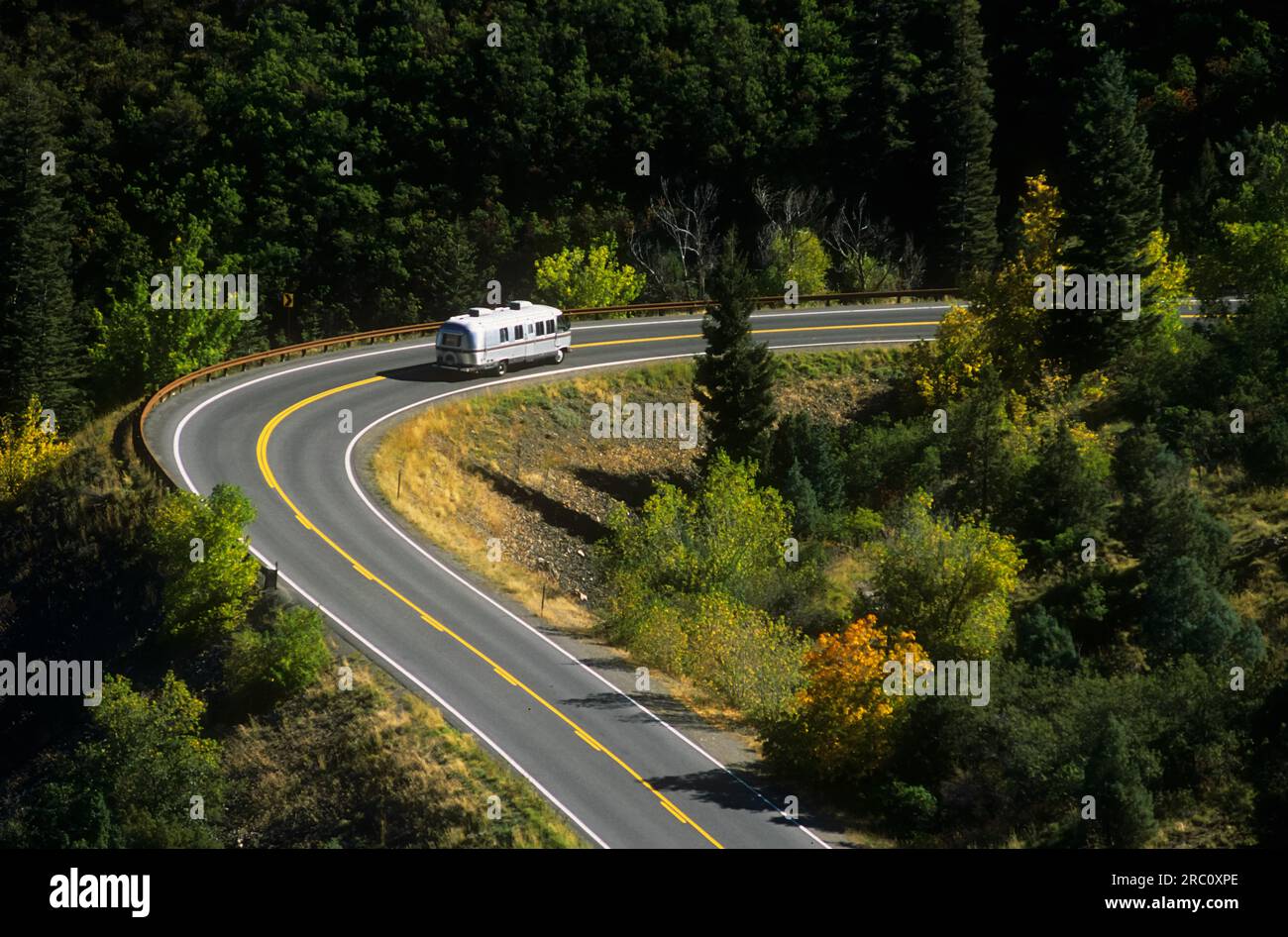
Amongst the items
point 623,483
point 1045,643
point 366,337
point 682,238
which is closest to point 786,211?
point 682,238

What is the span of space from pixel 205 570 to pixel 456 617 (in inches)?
300

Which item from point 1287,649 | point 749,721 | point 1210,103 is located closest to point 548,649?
point 749,721

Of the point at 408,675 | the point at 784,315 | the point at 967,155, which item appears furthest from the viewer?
the point at 967,155

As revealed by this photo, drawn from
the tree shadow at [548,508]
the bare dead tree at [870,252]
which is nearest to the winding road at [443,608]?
the tree shadow at [548,508]

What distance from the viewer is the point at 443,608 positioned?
49000mm

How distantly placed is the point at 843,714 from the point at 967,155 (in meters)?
49.7

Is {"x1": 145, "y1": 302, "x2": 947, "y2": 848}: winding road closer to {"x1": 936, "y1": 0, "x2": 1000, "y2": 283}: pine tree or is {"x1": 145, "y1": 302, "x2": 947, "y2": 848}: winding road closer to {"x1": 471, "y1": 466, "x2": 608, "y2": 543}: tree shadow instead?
{"x1": 471, "y1": 466, "x2": 608, "y2": 543}: tree shadow

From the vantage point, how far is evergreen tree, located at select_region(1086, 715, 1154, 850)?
36.1 meters

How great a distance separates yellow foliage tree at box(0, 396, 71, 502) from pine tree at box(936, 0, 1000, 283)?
44.7m

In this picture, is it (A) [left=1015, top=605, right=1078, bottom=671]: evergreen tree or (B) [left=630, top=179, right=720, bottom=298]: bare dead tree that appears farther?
(B) [left=630, top=179, right=720, bottom=298]: bare dead tree

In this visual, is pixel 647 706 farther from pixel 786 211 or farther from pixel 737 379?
pixel 786 211

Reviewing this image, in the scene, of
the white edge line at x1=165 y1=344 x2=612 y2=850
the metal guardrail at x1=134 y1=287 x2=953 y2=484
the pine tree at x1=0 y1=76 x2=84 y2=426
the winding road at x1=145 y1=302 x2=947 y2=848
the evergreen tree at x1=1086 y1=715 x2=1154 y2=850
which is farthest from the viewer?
the pine tree at x1=0 y1=76 x2=84 y2=426

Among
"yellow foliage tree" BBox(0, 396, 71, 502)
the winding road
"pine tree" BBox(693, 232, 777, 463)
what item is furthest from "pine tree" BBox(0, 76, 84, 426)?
"pine tree" BBox(693, 232, 777, 463)

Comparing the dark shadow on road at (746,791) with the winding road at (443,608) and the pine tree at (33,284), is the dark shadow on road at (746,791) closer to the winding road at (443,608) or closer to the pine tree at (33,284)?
the winding road at (443,608)
